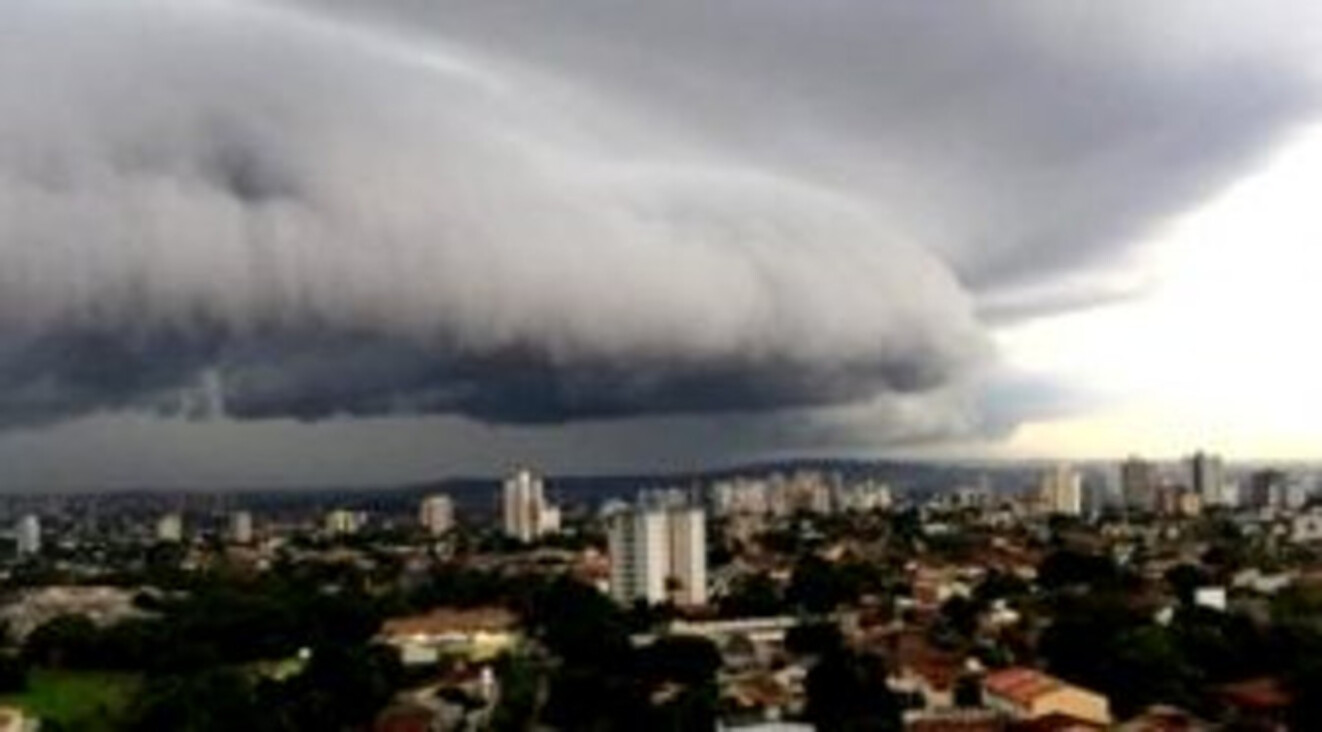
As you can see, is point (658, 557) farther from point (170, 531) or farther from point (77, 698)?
Answer: point (170, 531)

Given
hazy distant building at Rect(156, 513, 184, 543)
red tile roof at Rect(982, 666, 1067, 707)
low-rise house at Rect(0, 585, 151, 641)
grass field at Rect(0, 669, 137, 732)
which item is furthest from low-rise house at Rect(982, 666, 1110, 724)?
hazy distant building at Rect(156, 513, 184, 543)

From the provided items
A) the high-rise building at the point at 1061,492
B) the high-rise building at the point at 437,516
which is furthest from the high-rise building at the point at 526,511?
the high-rise building at the point at 1061,492

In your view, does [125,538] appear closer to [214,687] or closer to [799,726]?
[214,687]

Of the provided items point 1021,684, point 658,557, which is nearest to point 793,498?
point 658,557

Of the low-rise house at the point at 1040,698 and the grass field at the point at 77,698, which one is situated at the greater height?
the low-rise house at the point at 1040,698

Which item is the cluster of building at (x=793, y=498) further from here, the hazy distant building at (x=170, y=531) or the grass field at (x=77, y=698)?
the grass field at (x=77, y=698)

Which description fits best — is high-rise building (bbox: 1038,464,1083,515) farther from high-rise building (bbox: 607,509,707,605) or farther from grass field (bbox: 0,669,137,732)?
grass field (bbox: 0,669,137,732)

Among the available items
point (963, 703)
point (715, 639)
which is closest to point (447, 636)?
point (715, 639)
